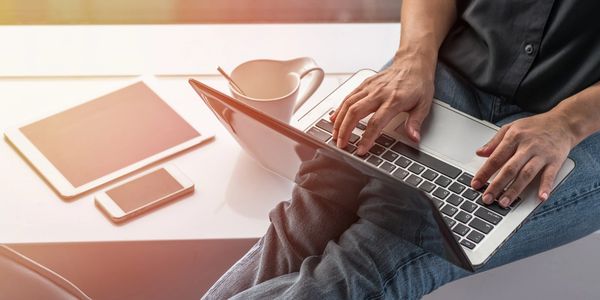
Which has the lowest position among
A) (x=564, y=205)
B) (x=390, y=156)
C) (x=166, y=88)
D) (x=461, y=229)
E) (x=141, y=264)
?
(x=564, y=205)

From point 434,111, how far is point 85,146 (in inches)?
20.7

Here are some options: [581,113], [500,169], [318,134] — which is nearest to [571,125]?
[581,113]

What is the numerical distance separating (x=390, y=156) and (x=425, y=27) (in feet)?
0.89

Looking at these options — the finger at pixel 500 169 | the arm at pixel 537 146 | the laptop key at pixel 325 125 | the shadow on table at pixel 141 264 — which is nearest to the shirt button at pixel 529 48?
the arm at pixel 537 146

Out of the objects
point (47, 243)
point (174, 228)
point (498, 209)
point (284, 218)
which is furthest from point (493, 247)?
point (47, 243)

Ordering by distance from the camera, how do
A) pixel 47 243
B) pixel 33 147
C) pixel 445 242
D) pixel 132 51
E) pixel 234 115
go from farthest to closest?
pixel 132 51 → pixel 33 147 → pixel 47 243 → pixel 234 115 → pixel 445 242

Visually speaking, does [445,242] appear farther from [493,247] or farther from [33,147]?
[33,147]

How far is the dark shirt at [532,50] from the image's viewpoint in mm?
1276

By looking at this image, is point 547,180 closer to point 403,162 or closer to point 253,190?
point 403,162

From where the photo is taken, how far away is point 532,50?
132 cm

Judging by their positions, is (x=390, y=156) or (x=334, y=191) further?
(x=390, y=156)

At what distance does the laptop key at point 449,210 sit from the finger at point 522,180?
0.06m

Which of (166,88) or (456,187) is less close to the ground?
(166,88)

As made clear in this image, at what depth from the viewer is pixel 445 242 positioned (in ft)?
3.31
